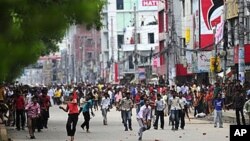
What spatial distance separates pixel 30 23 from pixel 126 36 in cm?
10974

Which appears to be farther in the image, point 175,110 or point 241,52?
point 241,52

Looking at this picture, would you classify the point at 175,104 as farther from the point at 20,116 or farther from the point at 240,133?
the point at 240,133

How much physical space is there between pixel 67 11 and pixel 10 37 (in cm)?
42

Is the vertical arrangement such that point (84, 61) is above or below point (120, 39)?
below

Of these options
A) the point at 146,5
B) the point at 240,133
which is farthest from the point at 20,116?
the point at 146,5

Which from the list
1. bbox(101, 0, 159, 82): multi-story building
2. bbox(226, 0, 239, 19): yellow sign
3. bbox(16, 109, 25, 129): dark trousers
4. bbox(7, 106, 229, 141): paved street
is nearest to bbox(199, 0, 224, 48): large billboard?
bbox(226, 0, 239, 19): yellow sign

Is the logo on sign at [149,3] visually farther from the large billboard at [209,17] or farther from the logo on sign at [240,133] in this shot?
the logo on sign at [240,133]

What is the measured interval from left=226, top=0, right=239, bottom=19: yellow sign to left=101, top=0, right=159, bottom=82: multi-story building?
162 ft

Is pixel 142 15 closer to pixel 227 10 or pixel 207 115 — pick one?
pixel 227 10

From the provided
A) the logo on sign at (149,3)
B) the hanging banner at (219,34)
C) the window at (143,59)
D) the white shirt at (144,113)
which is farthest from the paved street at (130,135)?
the logo on sign at (149,3)

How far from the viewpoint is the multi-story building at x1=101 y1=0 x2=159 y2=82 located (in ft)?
353

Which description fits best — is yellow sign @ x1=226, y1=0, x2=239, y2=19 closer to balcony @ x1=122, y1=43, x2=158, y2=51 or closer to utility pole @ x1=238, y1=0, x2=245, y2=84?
utility pole @ x1=238, y1=0, x2=245, y2=84

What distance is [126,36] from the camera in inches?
4491

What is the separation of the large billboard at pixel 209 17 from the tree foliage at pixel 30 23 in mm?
46802
